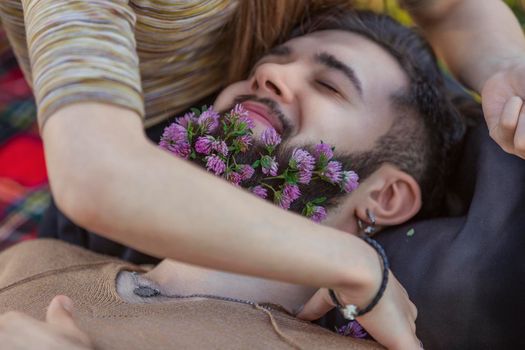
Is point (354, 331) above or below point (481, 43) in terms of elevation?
below

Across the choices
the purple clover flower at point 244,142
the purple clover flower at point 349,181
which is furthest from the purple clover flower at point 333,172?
the purple clover flower at point 244,142

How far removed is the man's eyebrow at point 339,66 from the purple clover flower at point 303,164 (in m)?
0.34

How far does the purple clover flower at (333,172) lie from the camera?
2.04m

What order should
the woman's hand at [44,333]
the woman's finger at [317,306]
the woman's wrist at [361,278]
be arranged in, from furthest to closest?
the woman's finger at [317,306] < the woman's wrist at [361,278] < the woman's hand at [44,333]

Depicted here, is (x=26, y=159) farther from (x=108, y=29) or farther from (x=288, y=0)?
(x=108, y=29)

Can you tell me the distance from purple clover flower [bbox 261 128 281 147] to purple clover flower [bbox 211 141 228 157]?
0.38ft

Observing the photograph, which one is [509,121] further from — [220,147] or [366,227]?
[220,147]

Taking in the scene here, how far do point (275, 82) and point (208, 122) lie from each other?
0.92 ft

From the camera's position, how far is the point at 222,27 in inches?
95.1

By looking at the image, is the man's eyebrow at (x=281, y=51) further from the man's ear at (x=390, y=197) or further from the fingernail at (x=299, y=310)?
the fingernail at (x=299, y=310)

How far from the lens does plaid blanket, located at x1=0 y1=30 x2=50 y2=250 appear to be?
2.87m

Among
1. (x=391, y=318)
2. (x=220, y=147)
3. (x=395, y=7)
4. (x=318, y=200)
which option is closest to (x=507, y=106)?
(x=318, y=200)

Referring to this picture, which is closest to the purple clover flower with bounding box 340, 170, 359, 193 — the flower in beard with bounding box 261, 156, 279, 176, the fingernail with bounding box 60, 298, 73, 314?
the flower in beard with bounding box 261, 156, 279, 176

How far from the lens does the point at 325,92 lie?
217 cm
